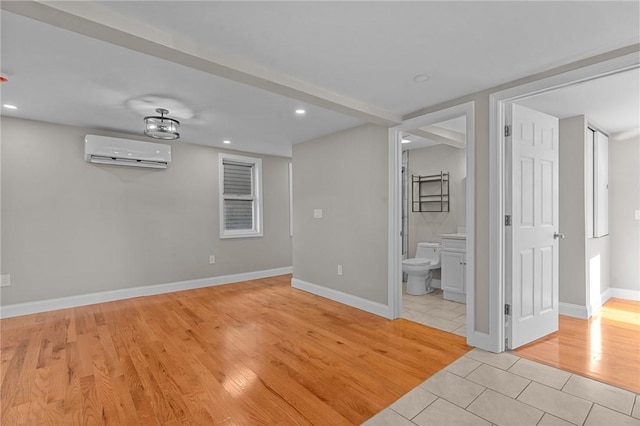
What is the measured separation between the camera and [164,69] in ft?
7.65

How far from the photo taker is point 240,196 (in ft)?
17.9

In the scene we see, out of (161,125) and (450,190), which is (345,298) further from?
(161,125)

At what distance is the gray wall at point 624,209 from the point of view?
393 centimetres

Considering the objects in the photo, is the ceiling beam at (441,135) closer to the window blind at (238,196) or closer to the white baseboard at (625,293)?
the white baseboard at (625,293)

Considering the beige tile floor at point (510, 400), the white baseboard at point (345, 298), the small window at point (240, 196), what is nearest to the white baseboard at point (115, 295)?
the small window at point (240, 196)

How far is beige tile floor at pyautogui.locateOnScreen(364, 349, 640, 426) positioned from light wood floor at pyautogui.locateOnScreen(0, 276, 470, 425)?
0.14 metres

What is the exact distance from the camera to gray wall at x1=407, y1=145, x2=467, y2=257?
4770mm

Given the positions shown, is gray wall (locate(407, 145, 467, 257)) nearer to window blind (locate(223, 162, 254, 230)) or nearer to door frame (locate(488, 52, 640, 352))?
door frame (locate(488, 52, 640, 352))

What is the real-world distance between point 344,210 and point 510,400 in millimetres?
2628

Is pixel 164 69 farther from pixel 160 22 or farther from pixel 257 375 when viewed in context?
pixel 257 375

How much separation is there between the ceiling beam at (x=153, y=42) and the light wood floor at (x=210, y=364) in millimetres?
2177

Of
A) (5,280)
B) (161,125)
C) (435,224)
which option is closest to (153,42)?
(161,125)

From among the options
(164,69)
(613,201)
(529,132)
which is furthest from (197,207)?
(613,201)

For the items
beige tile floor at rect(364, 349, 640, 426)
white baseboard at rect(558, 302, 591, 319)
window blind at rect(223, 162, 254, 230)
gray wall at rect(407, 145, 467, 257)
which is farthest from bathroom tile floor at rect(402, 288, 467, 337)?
Result: window blind at rect(223, 162, 254, 230)
